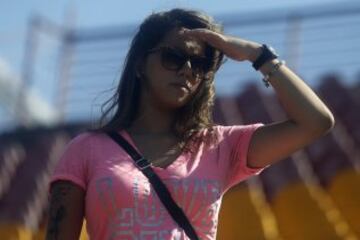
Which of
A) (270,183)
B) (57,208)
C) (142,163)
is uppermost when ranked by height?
(142,163)

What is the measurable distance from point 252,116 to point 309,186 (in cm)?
142

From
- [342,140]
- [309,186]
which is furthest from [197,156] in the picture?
[342,140]

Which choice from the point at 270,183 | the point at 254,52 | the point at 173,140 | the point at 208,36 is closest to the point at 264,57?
the point at 254,52

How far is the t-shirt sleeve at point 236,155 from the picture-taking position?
2.34 metres

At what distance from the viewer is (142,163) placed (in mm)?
2270

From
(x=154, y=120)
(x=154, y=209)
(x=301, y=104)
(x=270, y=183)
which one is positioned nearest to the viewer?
(x=154, y=209)

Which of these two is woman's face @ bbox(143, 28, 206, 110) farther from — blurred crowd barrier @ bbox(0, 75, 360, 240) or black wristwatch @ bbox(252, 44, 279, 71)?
blurred crowd barrier @ bbox(0, 75, 360, 240)

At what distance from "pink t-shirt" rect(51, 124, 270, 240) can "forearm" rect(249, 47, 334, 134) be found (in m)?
0.12

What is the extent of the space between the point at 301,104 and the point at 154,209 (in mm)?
423

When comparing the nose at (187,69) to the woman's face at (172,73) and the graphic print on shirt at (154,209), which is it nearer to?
the woman's face at (172,73)

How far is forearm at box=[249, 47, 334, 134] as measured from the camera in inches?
90.7

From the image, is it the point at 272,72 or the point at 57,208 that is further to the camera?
the point at 272,72

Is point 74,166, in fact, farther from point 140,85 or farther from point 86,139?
point 140,85

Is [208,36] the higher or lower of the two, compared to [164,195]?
higher
